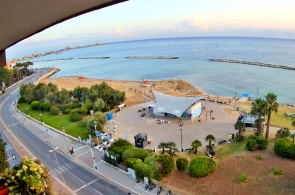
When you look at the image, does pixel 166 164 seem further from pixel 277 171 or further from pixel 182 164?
pixel 277 171

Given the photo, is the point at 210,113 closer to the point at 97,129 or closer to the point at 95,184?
the point at 97,129

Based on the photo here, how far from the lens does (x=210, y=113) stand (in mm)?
44438

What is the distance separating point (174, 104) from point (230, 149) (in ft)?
52.5

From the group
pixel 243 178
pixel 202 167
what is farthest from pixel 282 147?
pixel 202 167

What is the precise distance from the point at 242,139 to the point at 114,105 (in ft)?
92.0

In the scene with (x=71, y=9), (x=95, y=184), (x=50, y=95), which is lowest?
(x=95, y=184)

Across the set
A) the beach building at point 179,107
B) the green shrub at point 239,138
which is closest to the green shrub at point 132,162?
the green shrub at point 239,138

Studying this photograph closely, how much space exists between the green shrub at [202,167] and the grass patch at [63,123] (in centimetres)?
1863

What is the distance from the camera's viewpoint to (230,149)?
30.2 metres

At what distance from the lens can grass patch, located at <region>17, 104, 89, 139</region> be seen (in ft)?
128

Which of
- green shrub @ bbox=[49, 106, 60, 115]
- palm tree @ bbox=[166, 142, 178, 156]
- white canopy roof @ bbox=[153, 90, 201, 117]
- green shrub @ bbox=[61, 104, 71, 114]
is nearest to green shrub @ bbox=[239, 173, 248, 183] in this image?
palm tree @ bbox=[166, 142, 178, 156]

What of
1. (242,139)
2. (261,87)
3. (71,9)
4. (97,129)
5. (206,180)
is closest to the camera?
(71,9)

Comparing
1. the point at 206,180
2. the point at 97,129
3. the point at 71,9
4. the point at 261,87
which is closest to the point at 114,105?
the point at 97,129

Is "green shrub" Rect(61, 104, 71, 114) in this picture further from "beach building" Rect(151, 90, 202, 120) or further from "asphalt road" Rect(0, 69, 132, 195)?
"beach building" Rect(151, 90, 202, 120)
